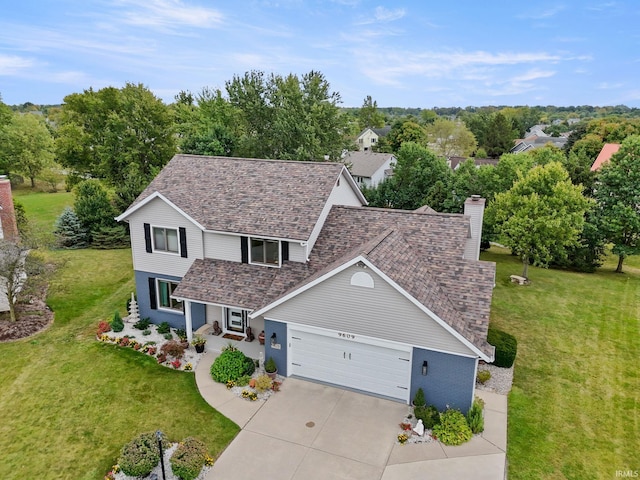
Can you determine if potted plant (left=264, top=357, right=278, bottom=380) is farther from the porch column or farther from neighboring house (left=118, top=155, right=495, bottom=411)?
the porch column

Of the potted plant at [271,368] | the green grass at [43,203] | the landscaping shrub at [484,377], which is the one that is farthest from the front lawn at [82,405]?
the green grass at [43,203]

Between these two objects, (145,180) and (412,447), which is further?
(145,180)

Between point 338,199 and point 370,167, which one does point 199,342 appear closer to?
point 338,199

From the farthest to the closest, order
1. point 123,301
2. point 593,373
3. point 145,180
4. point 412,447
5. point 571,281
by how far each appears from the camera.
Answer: point 145,180 → point 571,281 → point 123,301 → point 593,373 → point 412,447

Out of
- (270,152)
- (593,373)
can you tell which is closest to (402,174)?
(270,152)

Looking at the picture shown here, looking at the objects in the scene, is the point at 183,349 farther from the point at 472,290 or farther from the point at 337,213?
the point at 472,290

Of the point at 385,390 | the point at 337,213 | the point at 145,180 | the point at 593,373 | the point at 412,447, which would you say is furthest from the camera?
the point at 145,180

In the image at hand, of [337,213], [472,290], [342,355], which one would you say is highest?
[337,213]

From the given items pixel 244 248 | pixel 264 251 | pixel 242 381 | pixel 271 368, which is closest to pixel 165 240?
pixel 244 248
